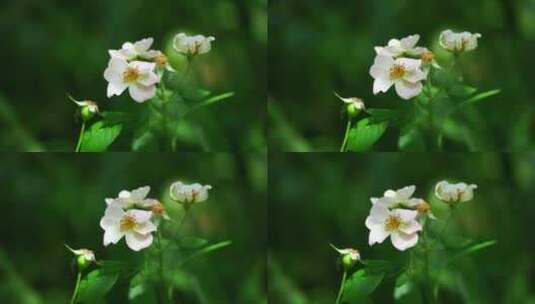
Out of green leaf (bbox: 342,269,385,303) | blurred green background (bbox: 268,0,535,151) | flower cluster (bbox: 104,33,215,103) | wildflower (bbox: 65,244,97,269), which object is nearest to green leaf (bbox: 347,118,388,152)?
blurred green background (bbox: 268,0,535,151)

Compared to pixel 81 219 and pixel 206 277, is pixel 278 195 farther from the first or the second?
pixel 81 219

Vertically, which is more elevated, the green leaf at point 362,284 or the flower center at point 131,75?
the flower center at point 131,75

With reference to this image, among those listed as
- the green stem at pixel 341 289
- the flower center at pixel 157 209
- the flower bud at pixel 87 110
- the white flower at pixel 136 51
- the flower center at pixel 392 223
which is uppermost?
the white flower at pixel 136 51

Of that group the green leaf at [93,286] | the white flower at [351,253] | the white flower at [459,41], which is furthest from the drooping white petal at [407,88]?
the green leaf at [93,286]

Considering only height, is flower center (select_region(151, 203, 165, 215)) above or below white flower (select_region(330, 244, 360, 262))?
above

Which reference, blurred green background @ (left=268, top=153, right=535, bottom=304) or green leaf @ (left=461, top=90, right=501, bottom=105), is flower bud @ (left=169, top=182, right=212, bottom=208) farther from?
green leaf @ (left=461, top=90, right=501, bottom=105)

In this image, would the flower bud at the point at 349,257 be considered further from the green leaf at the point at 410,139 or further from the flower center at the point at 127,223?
the flower center at the point at 127,223
